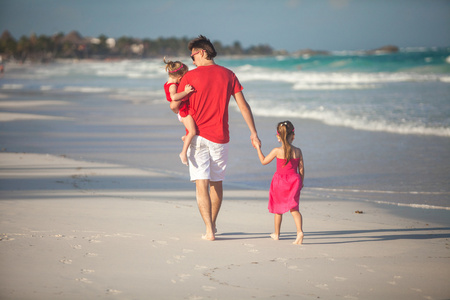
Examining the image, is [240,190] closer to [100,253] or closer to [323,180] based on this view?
[323,180]

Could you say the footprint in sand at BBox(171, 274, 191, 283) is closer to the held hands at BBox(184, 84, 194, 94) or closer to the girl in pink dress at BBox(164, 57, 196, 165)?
the girl in pink dress at BBox(164, 57, 196, 165)

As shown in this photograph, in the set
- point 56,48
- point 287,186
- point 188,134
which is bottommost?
point 287,186

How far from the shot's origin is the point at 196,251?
14.7 feet

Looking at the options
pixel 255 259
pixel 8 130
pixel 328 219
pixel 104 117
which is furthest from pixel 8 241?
pixel 104 117

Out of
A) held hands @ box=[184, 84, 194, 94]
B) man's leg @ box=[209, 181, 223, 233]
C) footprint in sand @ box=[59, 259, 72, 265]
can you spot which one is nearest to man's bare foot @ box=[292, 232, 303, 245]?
man's leg @ box=[209, 181, 223, 233]

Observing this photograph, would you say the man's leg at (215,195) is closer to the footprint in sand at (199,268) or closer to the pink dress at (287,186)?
the pink dress at (287,186)

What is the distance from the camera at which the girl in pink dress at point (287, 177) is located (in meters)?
4.79

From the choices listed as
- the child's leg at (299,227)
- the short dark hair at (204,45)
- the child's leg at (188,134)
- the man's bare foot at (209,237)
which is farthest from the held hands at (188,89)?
the child's leg at (299,227)

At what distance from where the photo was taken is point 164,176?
27.7 ft

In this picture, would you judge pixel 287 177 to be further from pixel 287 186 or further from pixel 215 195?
pixel 215 195

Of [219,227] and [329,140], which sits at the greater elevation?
[329,140]

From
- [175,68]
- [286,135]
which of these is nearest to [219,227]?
[286,135]

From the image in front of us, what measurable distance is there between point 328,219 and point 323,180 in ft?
7.94

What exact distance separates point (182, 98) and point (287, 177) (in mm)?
1190
